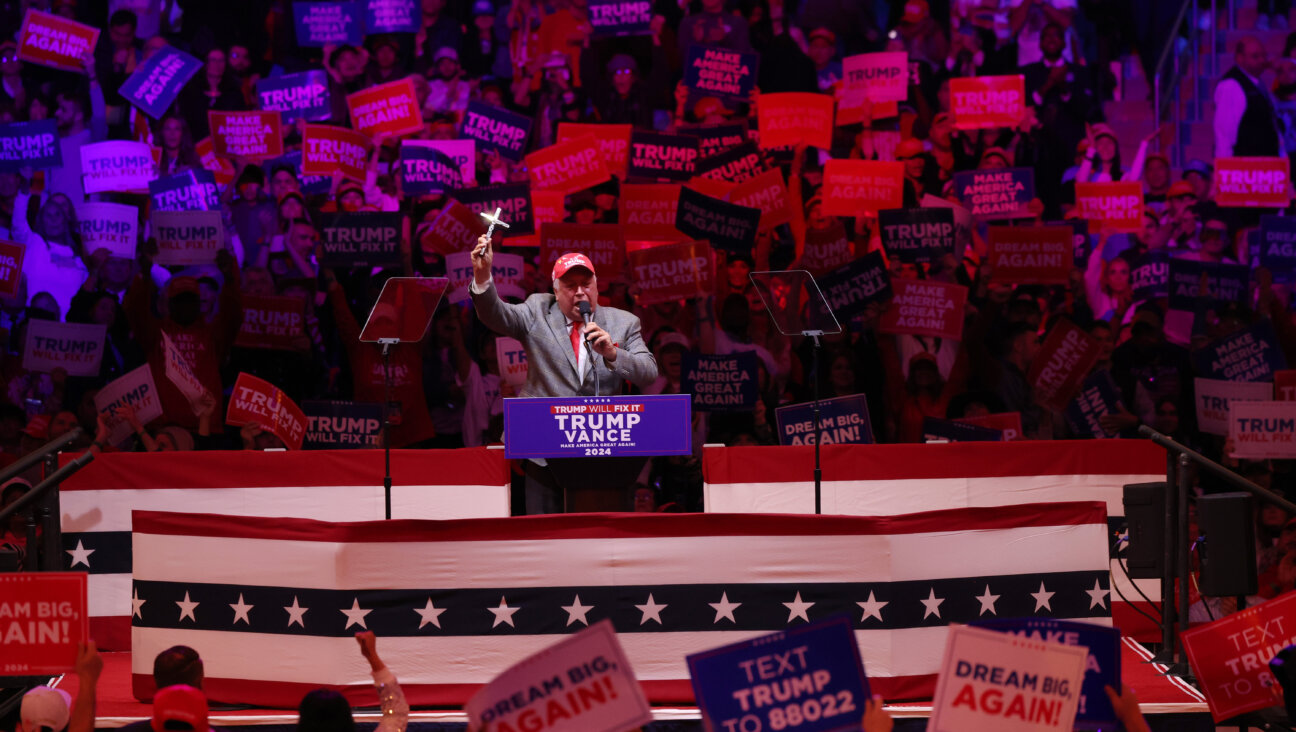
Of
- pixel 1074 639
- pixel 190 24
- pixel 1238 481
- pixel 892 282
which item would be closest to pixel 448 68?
pixel 190 24

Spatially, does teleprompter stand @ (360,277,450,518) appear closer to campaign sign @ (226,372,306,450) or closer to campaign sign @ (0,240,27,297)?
campaign sign @ (226,372,306,450)

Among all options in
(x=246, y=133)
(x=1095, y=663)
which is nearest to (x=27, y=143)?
(x=246, y=133)

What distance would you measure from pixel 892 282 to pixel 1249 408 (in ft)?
8.41

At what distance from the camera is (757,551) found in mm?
6168

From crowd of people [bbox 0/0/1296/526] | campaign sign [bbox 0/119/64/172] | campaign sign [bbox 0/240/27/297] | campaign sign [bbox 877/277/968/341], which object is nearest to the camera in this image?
crowd of people [bbox 0/0/1296/526]

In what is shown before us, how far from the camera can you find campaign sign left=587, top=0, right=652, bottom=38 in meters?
13.0

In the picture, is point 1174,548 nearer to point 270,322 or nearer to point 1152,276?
point 1152,276

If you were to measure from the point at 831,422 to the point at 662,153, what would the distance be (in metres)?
3.70

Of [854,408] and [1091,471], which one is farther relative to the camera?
[854,408]

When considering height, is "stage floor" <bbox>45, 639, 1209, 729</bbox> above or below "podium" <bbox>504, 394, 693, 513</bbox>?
below

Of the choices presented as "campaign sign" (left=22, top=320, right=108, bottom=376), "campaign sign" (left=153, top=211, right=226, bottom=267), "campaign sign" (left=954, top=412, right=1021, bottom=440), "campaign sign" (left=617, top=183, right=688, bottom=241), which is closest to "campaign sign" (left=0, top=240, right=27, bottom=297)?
"campaign sign" (left=22, top=320, right=108, bottom=376)

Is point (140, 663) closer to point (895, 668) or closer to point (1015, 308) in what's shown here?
point (895, 668)

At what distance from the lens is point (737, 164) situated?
37.5ft

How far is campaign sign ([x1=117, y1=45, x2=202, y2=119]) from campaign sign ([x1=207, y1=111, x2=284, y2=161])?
2.31ft
